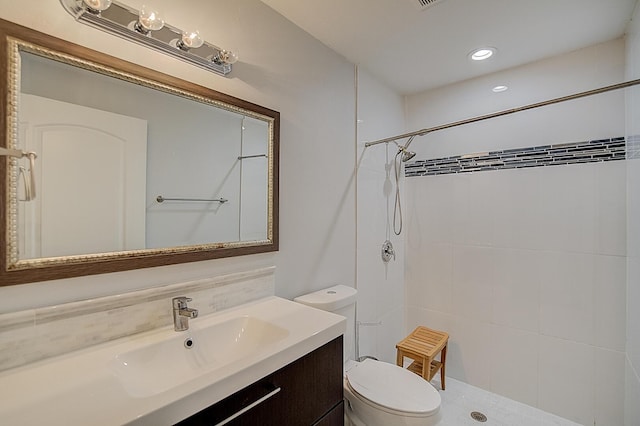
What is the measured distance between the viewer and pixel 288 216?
168 centimetres

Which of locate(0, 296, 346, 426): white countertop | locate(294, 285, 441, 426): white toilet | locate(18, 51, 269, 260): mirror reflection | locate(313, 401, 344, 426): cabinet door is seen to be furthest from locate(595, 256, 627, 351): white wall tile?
locate(18, 51, 269, 260): mirror reflection

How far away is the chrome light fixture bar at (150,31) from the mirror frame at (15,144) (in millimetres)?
93

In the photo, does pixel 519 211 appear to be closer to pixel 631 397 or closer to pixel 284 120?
pixel 631 397

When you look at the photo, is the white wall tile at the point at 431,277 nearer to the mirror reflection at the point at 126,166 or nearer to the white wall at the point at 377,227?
the white wall at the point at 377,227

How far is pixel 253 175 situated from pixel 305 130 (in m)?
0.47

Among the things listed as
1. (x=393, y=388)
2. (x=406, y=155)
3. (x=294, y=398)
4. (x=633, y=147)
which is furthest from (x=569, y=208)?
(x=294, y=398)

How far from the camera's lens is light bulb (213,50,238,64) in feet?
4.23

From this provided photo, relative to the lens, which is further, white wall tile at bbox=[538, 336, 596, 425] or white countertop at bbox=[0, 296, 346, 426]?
white wall tile at bbox=[538, 336, 596, 425]

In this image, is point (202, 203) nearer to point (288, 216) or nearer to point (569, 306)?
point (288, 216)

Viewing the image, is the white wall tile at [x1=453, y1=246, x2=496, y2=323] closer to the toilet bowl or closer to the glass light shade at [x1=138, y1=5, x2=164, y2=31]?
the toilet bowl

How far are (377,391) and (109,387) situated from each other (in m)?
1.14

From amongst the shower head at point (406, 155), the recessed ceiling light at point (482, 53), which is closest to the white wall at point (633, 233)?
the recessed ceiling light at point (482, 53)

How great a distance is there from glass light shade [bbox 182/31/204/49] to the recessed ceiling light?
1.75 m

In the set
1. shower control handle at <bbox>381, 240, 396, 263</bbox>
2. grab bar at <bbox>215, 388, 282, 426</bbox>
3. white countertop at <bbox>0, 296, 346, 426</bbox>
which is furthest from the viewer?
shower control handle at <bbox>381, 240, 396, 263</bbox>
